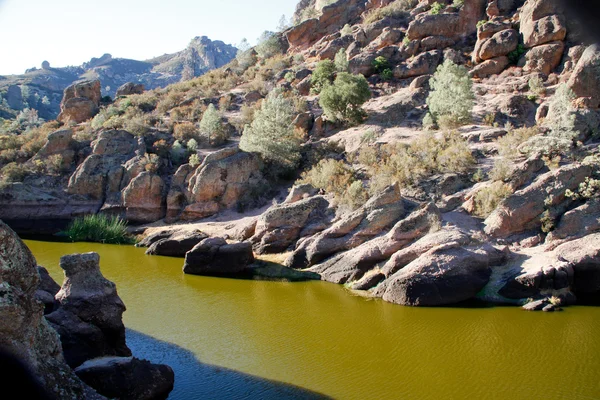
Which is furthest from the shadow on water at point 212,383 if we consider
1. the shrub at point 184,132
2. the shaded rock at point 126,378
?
the shrub at point 184,132

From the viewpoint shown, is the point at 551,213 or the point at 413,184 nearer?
→ the point at 551,213

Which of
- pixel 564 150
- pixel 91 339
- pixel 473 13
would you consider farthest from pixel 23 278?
pixel 473 13

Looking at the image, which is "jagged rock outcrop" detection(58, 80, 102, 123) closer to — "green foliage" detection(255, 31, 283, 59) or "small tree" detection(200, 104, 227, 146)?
"small tree" detection(200, 104, 227, 146)

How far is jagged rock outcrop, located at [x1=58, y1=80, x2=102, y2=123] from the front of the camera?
129ft

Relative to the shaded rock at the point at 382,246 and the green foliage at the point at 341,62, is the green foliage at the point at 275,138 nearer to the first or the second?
the green foliage at the point at 341,62

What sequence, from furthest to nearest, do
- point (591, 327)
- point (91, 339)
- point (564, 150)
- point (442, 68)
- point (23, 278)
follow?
point (442, 68), point (564, 150), point (591, 327), point (91, 339), point (23, 278)

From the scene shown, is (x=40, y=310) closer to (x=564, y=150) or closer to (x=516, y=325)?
(x=516, y=325)

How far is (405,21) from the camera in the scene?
1625 inches

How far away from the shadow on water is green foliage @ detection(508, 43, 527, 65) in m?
31.6

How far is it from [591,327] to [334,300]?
7.25 meters

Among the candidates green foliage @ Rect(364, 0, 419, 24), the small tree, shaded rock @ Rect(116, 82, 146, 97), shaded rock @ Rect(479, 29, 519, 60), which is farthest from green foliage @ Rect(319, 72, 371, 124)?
shaded rock @ Rect(116, 82, 146, 97)

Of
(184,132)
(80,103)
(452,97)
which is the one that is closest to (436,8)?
(452,97)

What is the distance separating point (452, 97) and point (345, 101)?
7.12m

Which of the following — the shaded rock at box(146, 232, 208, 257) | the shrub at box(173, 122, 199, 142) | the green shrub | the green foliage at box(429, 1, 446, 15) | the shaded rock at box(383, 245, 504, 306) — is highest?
the green foliage at box(429, 1, 446, 15)
